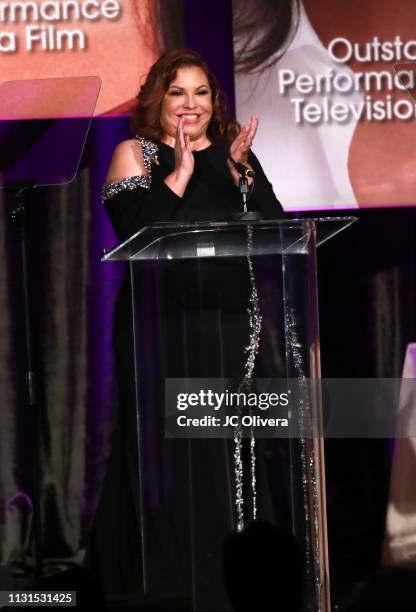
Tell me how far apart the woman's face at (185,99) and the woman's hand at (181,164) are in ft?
1.86

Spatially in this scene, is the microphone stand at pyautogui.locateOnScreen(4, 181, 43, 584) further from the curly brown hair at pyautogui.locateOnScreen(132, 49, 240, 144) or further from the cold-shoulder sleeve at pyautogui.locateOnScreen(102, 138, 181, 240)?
the curly brown hair at pyautogui.locateOnScreen(132, 49, 240, 144)

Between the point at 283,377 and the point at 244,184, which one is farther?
the point at 244,184

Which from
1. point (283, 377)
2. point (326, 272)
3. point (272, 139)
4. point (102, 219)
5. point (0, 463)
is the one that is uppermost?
point (272, 139)

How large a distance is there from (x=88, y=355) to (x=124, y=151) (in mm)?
796

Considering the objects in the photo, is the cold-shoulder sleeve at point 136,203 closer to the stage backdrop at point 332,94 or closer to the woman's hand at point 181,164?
the woman's hand at point 181,164

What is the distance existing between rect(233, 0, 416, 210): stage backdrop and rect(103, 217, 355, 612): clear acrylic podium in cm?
149

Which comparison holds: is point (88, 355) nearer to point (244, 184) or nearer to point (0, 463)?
point (0, 463)

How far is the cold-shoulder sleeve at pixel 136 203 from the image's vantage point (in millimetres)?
2635

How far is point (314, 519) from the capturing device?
2.04 metres

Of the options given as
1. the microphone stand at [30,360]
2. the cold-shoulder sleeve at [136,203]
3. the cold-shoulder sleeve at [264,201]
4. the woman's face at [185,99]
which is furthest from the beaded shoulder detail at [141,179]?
the cold-shoulder sleeve at [264,201]

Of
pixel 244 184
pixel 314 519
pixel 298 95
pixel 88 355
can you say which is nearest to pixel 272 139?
pixel 298 95

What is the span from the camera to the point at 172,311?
2045 millimetres

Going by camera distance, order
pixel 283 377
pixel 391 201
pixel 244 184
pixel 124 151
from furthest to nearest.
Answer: pixel 391 201 < pixel 124 151 < pixel 244 184 < pixel 283 377

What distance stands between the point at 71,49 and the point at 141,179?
87cm
